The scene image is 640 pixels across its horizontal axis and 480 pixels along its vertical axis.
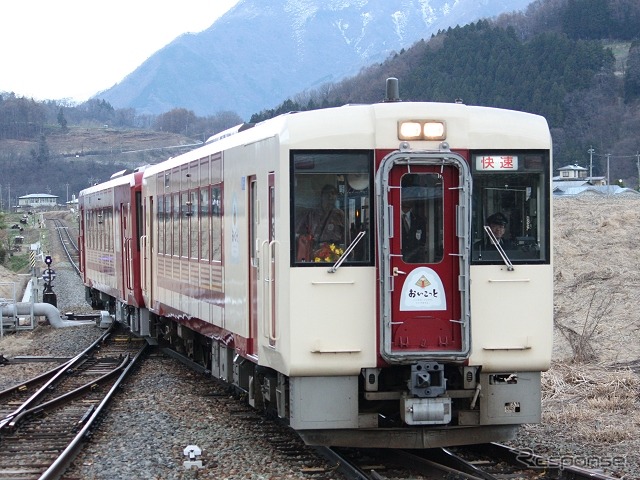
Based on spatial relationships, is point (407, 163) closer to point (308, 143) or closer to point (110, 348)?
point (308, 143)

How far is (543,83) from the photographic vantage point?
99.4 metres

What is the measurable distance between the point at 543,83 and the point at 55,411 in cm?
9104

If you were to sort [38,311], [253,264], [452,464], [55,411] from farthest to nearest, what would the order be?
[38,311]
[55,411]
[253,264]
[452,464]

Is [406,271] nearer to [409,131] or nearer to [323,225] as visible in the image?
[323,225]

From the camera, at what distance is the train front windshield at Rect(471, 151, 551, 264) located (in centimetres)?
888

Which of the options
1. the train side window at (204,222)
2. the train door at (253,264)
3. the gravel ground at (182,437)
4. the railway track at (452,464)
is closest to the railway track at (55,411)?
the gravel ground at (182,437)

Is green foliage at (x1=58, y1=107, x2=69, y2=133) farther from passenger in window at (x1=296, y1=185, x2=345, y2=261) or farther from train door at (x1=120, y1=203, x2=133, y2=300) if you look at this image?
passenger in window at (x1=296, y1=185, x2=345, y2=261)

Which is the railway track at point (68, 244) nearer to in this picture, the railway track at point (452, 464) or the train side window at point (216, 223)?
the train side window at point (216, 223)

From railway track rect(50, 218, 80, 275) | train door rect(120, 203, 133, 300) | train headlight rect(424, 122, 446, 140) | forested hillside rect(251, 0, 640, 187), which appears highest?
forested hillside rect(251, 0, 640, 187)

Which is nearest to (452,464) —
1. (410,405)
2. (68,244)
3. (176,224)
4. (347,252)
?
(410,405)

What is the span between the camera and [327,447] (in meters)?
9.35

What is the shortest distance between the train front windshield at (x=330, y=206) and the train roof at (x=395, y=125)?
13 cm

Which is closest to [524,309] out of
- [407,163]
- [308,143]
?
[407,163]

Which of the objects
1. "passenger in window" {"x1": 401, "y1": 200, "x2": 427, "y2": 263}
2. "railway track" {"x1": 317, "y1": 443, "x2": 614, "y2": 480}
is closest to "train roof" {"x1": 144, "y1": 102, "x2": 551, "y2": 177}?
"passenger in window" {"x1": 401, "y1": 200, "x2": 427, "y2": 263}
